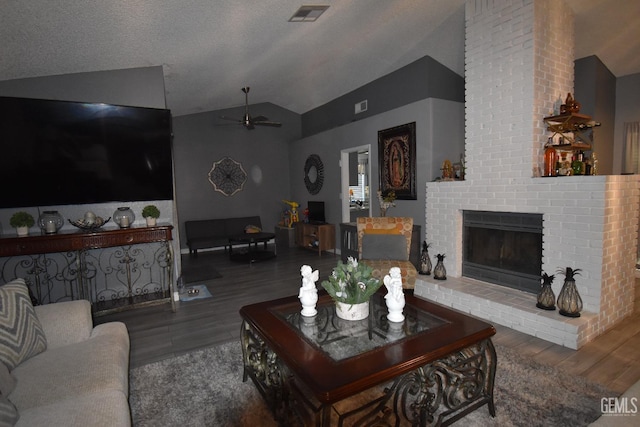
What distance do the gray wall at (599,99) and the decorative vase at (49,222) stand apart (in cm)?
642

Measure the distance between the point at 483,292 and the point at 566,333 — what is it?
0.83 m

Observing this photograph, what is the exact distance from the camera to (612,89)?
4715 millimetres

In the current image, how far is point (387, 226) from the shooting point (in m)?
4.10

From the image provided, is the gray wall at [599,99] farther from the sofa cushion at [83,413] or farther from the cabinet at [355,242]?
the sofa cushion at [83,413]

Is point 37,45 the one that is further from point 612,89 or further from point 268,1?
point 612,89

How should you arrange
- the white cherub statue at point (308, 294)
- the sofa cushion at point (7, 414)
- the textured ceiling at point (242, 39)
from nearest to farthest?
the sofa cushion at point (7, 414), the white cherub statue at point (308, 294), the textured ceiling at point (242, 39)

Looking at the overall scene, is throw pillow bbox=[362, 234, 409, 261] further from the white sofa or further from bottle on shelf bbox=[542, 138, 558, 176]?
the white sofa

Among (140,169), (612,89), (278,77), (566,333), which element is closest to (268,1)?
(140,169)

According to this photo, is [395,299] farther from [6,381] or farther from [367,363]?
[6,381]

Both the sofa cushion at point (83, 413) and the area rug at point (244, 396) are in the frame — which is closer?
the sofa cushion at point (83, 413)

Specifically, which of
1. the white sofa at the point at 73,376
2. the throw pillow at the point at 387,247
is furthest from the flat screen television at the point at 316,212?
the white sofa at the point at 73,376

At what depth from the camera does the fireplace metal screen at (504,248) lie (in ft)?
10.8

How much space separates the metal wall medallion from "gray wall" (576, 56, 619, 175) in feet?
20.5

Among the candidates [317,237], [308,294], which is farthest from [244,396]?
[317,237]
